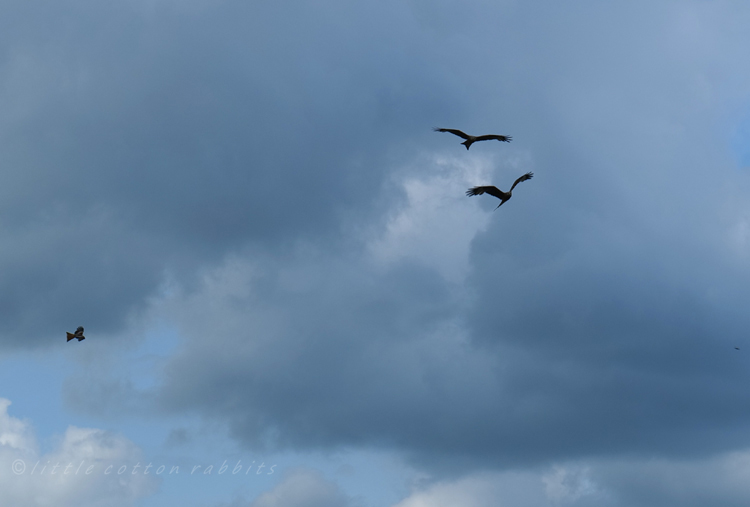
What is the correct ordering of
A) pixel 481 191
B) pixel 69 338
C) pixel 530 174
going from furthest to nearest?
pixel 69 338, pixel 530 174, pixel 481 191

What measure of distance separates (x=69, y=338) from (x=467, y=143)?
93.0 m

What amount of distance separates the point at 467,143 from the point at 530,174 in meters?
9.91

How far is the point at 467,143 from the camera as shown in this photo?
5556 inches

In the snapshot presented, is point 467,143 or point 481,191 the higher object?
point 467,143

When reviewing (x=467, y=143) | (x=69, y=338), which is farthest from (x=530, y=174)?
(x=69, y=338)

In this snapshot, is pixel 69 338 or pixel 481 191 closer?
pixel 481 191

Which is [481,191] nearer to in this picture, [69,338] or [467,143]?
[467,143]

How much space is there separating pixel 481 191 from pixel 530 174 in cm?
1320

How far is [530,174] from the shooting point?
144 metres

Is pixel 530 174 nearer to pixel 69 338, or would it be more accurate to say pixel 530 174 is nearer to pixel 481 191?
pixel 481 191

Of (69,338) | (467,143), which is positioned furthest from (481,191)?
(69,338)

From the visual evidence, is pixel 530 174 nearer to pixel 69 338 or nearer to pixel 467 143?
pixel 467 143

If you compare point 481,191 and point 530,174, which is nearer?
point 481,191

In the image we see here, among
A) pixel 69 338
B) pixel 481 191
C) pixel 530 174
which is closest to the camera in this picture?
pixel 481 191
